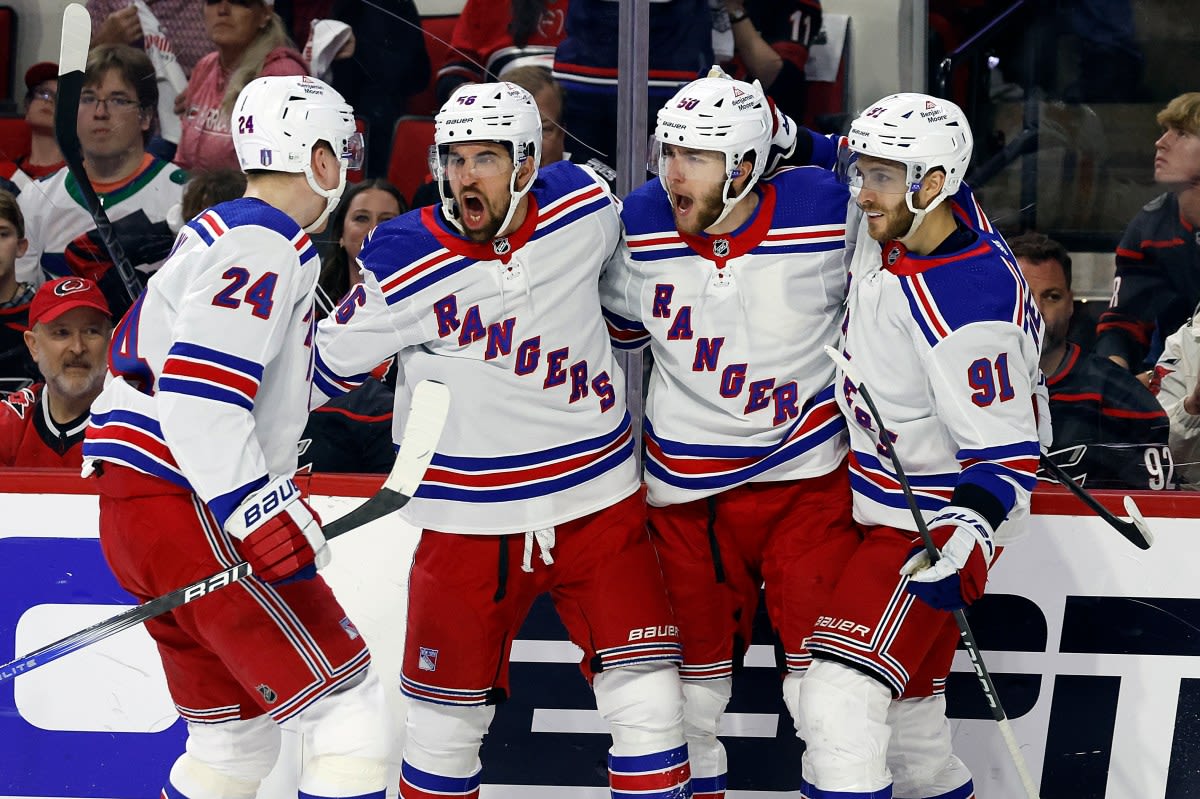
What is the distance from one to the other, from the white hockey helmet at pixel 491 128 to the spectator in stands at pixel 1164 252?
1.26 metres

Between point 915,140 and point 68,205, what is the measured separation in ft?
5.72

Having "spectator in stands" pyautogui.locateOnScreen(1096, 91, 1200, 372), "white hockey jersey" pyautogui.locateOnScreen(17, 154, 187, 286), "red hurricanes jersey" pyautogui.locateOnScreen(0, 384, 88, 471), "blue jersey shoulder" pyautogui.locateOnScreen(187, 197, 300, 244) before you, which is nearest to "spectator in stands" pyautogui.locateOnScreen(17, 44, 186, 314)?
"white hockey jersey" pyautogui.locateOnScreen(17, 154, 187, 286)

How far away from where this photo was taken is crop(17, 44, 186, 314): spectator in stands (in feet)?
9.99

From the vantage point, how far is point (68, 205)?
307 cm

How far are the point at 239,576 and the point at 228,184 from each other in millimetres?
1072

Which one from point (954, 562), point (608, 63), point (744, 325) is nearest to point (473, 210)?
point (744, 325)

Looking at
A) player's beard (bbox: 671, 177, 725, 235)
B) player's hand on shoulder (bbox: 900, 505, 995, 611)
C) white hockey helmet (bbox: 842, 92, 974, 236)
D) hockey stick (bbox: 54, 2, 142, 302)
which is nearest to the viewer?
player's hand on shoulder (bbox: 900, 505, 995, 611)

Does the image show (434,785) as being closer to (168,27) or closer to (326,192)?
(326,192)

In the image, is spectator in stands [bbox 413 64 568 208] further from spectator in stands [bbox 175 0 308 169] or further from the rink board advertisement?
the rink board advertisement

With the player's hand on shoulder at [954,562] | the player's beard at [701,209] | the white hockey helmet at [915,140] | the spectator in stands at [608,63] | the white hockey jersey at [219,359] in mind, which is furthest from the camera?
the spectator in stands at [608,63]

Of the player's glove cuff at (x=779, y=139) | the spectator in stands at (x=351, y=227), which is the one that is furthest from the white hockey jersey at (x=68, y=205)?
the player's glove cuff at (x=779, y=139)

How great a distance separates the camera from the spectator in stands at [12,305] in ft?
10.0

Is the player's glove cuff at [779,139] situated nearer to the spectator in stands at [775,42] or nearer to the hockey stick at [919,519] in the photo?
the spectator in stands at [775,42]

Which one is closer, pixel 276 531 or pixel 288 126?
pixel 276 531
